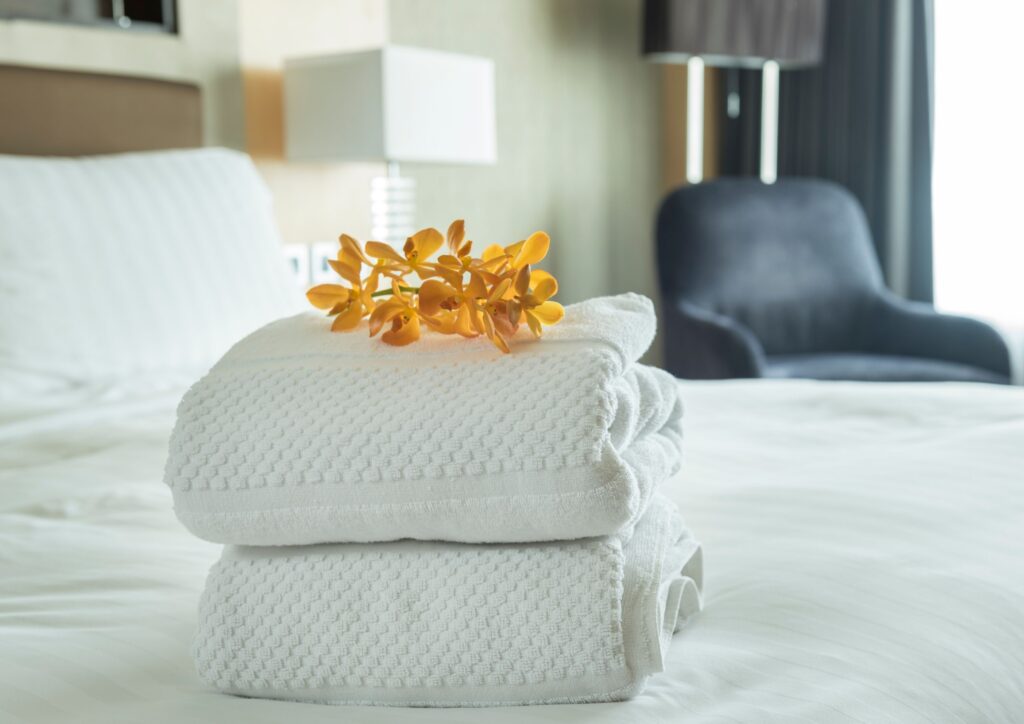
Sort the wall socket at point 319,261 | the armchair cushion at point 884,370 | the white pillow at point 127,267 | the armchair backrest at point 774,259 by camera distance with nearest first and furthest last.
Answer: the white pillow at point 127,267, the wall socket at point 319,261, the armchair cushion at point 884,370, the armchair backrest at point 774,259

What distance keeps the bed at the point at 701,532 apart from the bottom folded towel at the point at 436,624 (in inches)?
0.8

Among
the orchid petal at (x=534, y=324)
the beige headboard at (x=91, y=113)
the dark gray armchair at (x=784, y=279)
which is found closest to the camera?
the orchid petal at (x=534, y=324)

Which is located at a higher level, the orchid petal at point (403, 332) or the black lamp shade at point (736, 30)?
the black lamp shade at point (736, 30)

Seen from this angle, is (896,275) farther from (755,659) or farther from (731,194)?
(755,659)

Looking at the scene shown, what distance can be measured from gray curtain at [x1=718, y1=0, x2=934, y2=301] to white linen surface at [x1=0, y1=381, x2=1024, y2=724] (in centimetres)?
259

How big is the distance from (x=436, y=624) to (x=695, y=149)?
400cm

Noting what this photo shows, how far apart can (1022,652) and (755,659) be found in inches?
9.5

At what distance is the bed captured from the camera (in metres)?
0.78

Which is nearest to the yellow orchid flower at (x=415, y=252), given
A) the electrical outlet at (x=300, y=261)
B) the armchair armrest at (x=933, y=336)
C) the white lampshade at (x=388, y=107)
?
the white lampshade at (x=388, y=107)

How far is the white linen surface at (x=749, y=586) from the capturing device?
766 millimetres

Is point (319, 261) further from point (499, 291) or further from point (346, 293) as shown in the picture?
point (499, 291)

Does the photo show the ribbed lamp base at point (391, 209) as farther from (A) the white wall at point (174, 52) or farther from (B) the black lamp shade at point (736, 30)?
(B) the black lamp shade at point (736, 30)

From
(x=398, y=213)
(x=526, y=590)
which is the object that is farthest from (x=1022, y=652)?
(x=398, y=213)

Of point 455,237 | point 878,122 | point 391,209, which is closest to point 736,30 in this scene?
point 878,122
